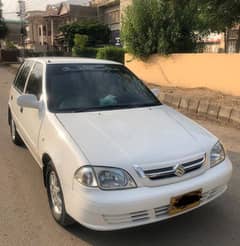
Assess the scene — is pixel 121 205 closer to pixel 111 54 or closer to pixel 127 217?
pixel 127 217

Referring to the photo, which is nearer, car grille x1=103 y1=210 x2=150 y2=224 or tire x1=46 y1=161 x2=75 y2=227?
car grille x1=103 y1=210 x2=150 y2=224

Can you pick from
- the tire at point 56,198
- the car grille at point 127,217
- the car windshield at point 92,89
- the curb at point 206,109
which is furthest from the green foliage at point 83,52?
the car grille at point 127,217

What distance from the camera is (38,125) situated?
13.5ft

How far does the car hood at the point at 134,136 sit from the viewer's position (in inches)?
120

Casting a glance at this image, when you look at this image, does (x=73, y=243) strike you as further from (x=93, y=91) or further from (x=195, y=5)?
(x=195, y=5)

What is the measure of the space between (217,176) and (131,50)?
35.9 ft

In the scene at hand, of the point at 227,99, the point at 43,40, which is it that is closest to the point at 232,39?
the point at 227,99

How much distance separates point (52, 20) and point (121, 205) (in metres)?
68.1

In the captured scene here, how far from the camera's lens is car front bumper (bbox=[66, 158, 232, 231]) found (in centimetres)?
287

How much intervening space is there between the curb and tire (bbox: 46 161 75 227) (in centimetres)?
478

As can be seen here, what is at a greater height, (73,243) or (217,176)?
(217,176)

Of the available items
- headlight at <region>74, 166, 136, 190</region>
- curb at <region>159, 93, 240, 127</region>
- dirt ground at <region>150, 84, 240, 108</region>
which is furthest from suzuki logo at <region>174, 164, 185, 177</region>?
dirt ground at <region>150, 84, 240, 108</region>

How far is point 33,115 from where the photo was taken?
4379 mm

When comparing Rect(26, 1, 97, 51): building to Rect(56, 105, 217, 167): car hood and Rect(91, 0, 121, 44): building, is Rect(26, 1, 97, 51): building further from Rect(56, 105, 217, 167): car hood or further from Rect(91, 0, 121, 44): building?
Rect(56, 105, 217, 167): car hood
